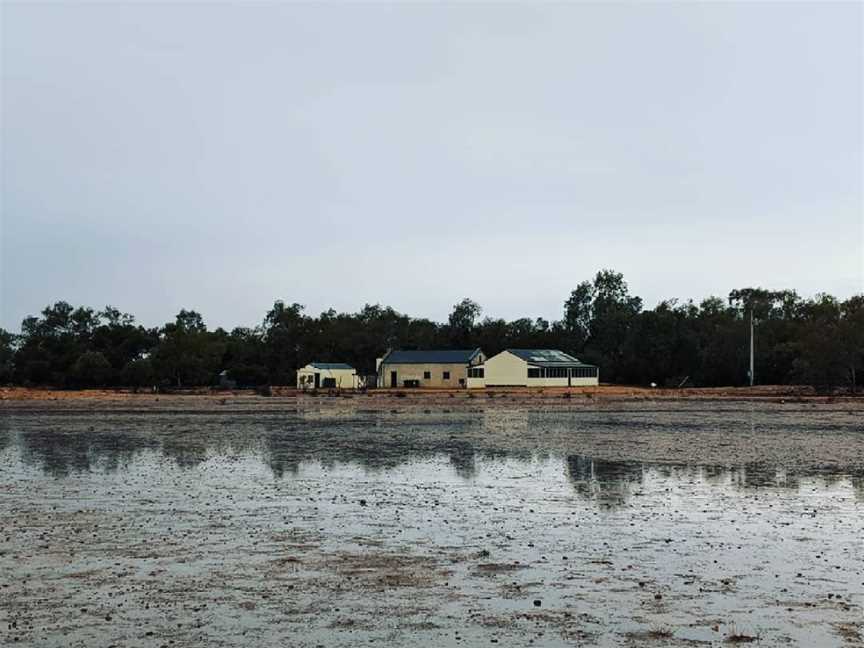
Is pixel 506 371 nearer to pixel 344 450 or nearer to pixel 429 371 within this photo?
Answer: pixel 429 371

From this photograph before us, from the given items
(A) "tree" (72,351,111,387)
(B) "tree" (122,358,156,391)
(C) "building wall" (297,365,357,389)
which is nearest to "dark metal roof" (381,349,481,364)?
(C) "building wall" (297,365,357,389)

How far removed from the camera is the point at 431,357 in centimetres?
10444

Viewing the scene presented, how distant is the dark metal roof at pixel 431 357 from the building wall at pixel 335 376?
4.34 metres

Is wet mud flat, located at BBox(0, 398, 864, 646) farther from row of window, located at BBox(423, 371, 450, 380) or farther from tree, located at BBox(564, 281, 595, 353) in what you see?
tree, located at BBox(564, 281, 595, 353)

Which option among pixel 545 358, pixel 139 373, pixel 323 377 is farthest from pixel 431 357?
pixel 139 373

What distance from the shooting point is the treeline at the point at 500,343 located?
93.1m

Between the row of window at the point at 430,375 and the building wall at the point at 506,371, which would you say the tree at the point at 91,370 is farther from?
the building wall at the point at 506,371

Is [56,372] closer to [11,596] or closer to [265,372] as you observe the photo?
[265,372]

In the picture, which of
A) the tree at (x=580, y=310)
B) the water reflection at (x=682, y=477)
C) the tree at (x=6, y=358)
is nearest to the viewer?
the water reflection at (x=682, y=477)

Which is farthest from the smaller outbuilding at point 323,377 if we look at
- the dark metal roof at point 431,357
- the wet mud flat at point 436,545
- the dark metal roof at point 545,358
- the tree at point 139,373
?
the wet mud flat at point 436,545

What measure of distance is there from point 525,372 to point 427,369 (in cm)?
1216

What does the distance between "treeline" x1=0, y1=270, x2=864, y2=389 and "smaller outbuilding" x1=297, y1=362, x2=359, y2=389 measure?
7.94 m

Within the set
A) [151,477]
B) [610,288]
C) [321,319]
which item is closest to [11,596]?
[151,477]

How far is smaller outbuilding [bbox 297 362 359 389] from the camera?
102m
